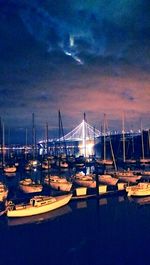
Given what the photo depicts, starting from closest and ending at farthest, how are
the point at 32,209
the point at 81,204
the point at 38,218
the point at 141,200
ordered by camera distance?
the point at 38,218 → the point at 32,209 → the point at 81,204 → the point at 141,200

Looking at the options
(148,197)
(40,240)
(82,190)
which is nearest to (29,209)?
(40,240)

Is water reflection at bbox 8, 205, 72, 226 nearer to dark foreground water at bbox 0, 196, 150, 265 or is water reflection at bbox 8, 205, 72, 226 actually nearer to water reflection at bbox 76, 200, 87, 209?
dark foreground water at bbox 0, 196, 150, 265

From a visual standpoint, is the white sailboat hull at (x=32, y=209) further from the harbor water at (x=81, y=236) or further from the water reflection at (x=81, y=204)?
the water reflection at (x=81, y=204)

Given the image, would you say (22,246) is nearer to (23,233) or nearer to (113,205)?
(23,233)

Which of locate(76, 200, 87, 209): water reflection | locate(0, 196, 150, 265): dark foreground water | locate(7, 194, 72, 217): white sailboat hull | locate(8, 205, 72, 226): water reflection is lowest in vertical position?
locate(0, 196, 150, 265): dark foreground water

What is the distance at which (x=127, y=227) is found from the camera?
3098cm

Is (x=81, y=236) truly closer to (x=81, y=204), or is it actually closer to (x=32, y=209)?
(x=32, y=209)

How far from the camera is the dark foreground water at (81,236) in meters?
23.9

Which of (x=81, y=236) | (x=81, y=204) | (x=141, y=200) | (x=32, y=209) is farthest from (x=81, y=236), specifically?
(x=141, y=200)

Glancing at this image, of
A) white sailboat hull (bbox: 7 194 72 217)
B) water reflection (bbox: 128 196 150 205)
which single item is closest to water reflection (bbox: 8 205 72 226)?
white sailboat hull (bbox: 7 194 72 217)

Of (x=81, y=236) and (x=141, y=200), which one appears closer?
(x=81, y=236)

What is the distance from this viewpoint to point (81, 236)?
28.8 m

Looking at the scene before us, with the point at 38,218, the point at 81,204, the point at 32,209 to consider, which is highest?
the point at 32,209

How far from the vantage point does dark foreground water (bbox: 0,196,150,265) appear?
23.9m
